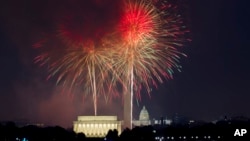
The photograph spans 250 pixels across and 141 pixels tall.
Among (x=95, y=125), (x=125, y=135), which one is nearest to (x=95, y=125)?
(x=95, y=125)

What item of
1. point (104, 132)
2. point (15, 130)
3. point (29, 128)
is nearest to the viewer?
point (15, 130)

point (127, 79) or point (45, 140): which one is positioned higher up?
point (127, 79)

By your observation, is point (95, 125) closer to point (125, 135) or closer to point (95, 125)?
point (95, 125)

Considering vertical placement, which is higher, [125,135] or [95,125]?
[95,125]

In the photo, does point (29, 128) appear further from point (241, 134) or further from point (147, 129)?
point (241, 134)

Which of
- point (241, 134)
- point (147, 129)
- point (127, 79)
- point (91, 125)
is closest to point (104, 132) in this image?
point (91, 125)

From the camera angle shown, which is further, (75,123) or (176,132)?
(75,123)

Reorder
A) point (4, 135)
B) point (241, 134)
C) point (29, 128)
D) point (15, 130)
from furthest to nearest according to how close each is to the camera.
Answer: point (29, 128)
point (15, 130)
point (4, 135)
point (241, 134)

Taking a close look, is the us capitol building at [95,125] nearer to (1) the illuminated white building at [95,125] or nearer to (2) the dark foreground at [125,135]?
(1) the illuminated white building at [95,125]

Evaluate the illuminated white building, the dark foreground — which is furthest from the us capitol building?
the dark foreground
